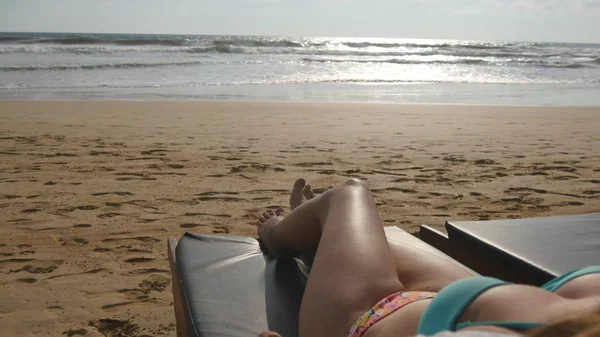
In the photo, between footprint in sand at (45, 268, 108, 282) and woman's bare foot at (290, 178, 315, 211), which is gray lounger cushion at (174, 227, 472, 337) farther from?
footprint in sand at (45, 268, 108, 282)

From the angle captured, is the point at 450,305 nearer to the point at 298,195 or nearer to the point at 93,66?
the point at 298,195

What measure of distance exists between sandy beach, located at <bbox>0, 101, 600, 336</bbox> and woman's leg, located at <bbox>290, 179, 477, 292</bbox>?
3.84 ft

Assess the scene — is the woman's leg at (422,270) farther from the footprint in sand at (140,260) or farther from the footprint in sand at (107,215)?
the footprint in sand at (107,215)

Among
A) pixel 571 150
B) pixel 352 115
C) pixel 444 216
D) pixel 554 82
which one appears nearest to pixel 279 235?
pixel 444 216

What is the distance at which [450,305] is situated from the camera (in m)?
1.21

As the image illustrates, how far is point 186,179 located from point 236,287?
3.22m

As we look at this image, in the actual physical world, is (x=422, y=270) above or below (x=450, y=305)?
below

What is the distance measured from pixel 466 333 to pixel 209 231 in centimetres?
308

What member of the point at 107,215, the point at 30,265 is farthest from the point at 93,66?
the point at 30,265

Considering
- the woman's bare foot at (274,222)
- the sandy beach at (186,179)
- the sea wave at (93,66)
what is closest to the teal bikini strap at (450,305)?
the woman's bare foot at (274,222)

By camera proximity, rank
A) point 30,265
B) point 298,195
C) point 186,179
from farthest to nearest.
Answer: point 186,179 → point 30,265 → point 298,195

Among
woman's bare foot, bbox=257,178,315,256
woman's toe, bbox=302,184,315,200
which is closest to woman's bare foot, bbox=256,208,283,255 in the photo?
woman's bare foot, bbox=257,178,315,256

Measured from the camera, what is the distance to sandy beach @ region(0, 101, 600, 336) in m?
3.04

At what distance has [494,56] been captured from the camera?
29.6 meters
